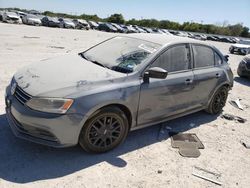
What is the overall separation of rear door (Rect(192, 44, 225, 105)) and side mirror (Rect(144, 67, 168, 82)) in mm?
1157

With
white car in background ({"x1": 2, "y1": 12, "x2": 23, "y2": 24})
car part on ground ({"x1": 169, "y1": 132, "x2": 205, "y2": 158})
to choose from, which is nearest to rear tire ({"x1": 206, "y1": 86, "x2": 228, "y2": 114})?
car part on ground ({"x1": 169, "y1": 132, "x2": 205, "y2": 158})

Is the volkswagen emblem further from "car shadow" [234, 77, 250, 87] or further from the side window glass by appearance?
"car shadow" [234, 77, 250, 87]

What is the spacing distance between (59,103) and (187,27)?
83429 millimetres

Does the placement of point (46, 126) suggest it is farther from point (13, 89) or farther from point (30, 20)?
point (30, 20)

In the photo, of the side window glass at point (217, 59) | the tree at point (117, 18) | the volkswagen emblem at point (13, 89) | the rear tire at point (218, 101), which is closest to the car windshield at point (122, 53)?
the volkswagen emblem at point (13, 89)

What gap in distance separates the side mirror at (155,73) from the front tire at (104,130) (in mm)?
657

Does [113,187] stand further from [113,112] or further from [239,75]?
[239,75]

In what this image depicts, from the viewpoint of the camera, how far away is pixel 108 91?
132 inches

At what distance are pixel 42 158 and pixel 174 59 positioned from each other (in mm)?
2542

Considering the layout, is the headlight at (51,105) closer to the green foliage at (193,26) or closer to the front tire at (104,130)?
the front tire at (104,130)

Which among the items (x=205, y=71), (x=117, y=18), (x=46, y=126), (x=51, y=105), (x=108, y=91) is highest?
(x=117, y=18)

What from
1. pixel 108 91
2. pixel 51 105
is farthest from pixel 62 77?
pixel 108 91

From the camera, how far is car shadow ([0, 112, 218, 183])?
10.0 feet

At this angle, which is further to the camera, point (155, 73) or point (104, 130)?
point (155, 73)
